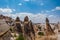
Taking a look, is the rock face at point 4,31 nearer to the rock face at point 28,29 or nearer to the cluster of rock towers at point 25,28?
the cluster of rock towers at point 25,28

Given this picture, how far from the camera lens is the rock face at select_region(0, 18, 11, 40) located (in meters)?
2.61

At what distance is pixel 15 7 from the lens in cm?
305

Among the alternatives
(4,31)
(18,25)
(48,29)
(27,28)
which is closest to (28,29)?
(27,28)

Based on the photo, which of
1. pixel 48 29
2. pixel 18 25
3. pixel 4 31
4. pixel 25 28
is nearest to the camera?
pixel 4 31

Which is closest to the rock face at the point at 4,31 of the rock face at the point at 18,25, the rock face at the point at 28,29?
the rock face at the point at 18,25

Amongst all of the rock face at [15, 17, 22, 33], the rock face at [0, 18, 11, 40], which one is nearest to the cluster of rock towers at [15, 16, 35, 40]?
the rock face at [15, 17, 22, 33]

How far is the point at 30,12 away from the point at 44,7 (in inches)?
10.8

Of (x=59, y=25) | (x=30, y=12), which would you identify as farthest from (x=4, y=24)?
(x=59, y=25)

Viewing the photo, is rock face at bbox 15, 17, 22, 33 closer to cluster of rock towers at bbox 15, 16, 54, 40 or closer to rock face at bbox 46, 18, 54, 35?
cluster of rock towers at bbox 15, 16, 54, 40

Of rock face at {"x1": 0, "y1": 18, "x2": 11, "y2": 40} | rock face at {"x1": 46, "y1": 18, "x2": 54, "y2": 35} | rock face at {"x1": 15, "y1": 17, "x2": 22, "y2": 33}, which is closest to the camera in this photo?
rock face at {"x1": 0, "y1": 18, "x2": 11, "y2": 40}

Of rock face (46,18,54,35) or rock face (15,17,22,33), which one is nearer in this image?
rock face (15,17,22,33)

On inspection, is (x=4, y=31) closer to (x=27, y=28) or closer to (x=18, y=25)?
(x=18, y=25)

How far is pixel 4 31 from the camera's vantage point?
8.75 feet

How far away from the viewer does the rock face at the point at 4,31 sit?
2611mm
